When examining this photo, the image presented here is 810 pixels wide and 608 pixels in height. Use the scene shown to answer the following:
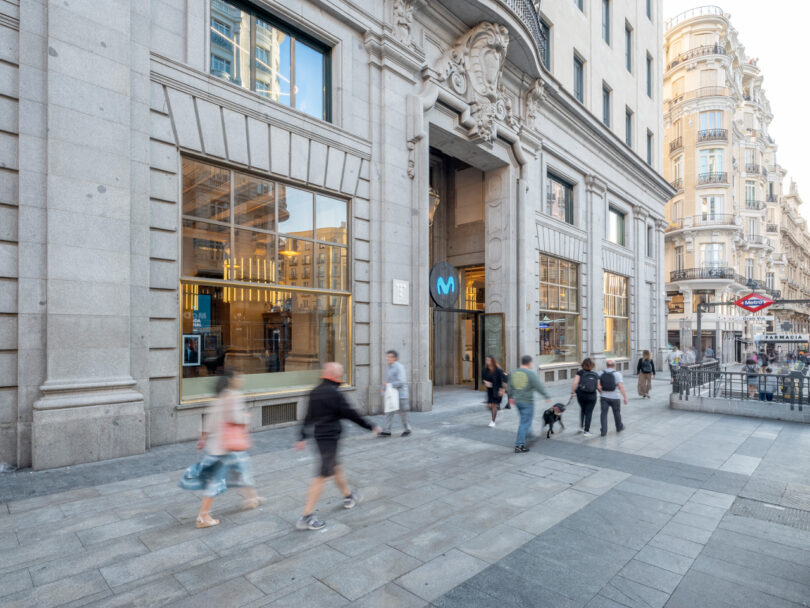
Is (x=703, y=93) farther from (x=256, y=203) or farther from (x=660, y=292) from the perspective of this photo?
(x=256, y=203)

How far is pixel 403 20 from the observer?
1247 cm

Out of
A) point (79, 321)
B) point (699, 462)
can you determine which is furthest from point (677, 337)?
point (79, 321)

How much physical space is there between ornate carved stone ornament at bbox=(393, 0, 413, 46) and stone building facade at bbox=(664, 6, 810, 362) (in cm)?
3645

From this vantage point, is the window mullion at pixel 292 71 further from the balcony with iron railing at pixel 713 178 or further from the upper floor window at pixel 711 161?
the upper floor window at pixel 711 161

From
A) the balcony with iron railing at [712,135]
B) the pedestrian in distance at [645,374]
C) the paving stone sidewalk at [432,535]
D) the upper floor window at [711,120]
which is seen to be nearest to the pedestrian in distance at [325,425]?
the paving stone sidewalk at [432,535]

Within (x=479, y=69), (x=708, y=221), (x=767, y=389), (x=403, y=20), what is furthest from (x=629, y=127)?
(x=708, y=221)

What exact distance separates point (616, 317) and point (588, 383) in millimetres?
16874

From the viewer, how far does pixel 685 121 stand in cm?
4278

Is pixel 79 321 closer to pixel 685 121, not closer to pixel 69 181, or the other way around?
pixel 69 181

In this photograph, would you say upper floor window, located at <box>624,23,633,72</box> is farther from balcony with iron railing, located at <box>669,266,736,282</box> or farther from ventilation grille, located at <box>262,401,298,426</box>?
ventilation grille, located at <box>262,401,298,426</box>

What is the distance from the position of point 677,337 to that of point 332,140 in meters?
40.5

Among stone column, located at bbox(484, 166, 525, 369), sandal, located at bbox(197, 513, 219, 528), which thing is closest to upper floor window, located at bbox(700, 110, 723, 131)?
stone column, located at bbox(484, 166, 525, 369)

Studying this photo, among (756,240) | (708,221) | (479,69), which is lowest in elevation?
(756,240)

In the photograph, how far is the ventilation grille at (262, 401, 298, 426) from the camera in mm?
9664
